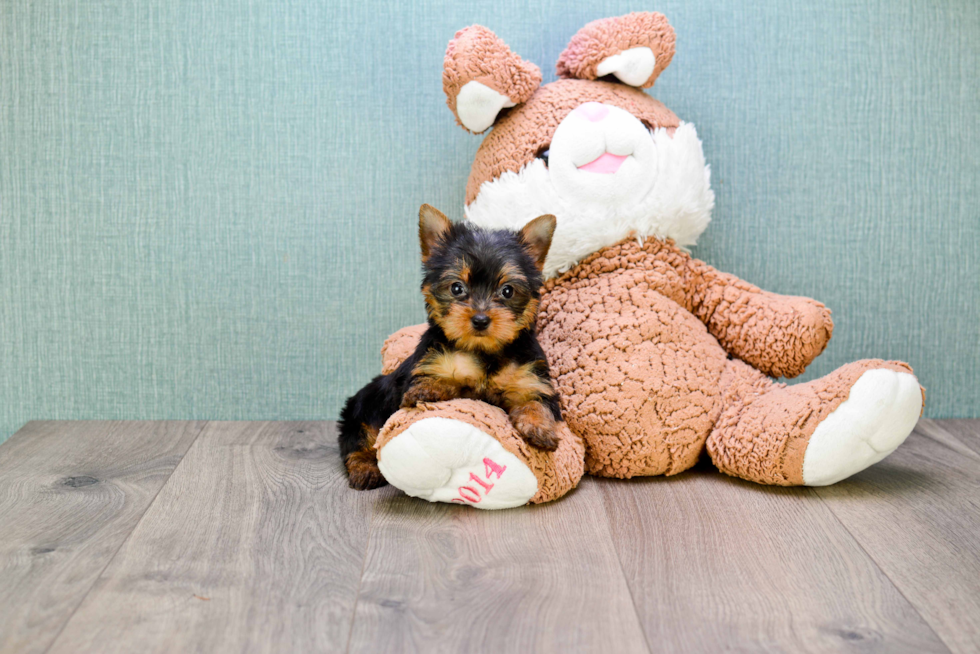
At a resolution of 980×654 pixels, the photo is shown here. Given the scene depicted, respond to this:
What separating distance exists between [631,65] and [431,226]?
68 cm

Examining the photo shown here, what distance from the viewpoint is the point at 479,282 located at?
1.60 metres

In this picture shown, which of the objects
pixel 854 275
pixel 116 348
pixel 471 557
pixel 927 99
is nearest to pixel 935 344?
pixel 854 275

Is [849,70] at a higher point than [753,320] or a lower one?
higher

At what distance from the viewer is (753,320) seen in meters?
1.97

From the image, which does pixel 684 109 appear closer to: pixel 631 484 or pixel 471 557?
pixel 631 484

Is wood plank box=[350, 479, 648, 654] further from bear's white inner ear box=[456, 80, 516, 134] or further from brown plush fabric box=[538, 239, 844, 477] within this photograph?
bear's white inner ear box=[456, 80, 516, 134]

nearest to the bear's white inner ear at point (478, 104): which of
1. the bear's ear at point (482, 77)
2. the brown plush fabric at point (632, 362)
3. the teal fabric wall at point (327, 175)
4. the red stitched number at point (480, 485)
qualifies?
the bear's ear at point (482, 77)

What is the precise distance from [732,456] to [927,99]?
1.28 metres

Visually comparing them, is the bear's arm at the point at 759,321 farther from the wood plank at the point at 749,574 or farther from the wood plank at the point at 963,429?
the wood plank at the point at 963,429

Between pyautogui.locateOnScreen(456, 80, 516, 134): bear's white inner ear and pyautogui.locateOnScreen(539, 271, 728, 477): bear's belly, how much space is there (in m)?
0.48

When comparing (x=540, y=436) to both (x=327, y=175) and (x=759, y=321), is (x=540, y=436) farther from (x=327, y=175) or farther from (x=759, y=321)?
(x=327, y=175)

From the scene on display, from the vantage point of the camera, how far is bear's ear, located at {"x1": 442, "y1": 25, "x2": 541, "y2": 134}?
1838 mm

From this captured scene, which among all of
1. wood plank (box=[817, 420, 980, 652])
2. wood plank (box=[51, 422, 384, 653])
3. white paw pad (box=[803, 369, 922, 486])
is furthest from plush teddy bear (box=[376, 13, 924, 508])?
wood plank (box=[51, 422, 384, 653])

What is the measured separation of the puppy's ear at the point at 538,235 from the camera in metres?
1.71
